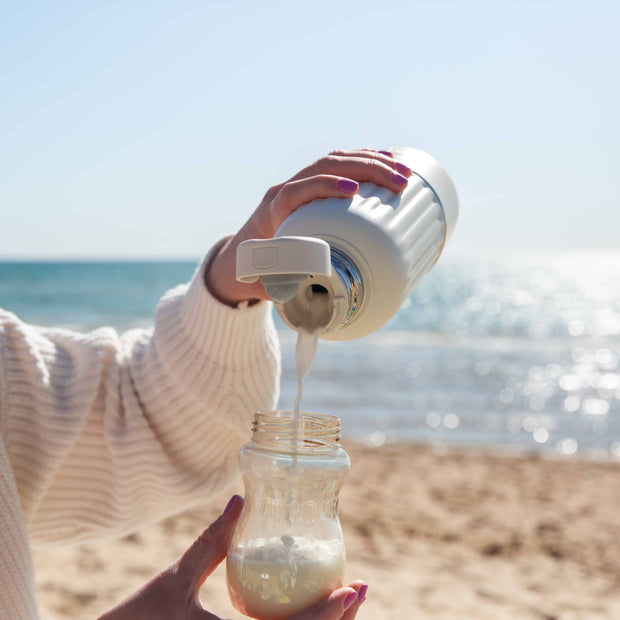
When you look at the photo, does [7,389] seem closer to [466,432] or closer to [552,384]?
[466,432]

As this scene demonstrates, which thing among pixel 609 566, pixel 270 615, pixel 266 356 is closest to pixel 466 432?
pixel 609 566

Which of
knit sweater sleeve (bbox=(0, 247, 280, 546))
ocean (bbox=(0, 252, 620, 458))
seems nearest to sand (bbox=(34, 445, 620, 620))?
ocean (bbox=(0, 252, 620, 458))

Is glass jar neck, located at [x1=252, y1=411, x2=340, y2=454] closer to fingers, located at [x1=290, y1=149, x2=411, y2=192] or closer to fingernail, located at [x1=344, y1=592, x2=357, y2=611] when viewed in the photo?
fingernail, located at [x1=344, y1=592, x2=357, y2=611]

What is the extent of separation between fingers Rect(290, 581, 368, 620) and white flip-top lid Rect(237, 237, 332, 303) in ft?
1.21

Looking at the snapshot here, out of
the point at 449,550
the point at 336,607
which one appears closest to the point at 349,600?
the point at 336,607

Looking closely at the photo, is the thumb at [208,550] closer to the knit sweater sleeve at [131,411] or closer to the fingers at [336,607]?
the fingers at [336,607]

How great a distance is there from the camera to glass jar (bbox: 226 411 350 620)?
91 centimetres

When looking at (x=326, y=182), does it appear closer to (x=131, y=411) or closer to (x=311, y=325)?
(x=311, y=325)

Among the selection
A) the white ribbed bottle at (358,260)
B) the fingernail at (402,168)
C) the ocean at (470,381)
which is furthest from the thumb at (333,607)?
the fingernail at (402,168)

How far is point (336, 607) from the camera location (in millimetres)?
884

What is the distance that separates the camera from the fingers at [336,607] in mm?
878

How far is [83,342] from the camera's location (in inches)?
55.7

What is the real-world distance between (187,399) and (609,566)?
2998mm

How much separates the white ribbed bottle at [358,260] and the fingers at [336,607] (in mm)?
332
